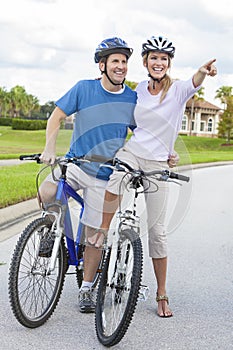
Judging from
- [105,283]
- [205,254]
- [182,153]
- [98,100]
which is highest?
[98,100]

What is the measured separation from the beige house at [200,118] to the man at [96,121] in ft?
322

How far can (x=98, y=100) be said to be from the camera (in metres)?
4.79

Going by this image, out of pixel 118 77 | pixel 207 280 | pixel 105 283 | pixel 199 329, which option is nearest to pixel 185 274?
pixel 207 280

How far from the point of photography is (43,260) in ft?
15.9

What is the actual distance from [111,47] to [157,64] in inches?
16.3

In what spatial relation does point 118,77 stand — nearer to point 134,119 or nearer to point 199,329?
point 134,119

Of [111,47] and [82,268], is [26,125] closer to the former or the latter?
[82,268]

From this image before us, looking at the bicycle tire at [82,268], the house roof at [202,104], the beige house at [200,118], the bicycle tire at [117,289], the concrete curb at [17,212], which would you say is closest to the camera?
the bicycle tire at [117,289]

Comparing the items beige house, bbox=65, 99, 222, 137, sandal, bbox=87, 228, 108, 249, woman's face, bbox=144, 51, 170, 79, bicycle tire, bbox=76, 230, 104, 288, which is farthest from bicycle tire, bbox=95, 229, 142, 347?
beige house, bbox=65, 99, 222, 137

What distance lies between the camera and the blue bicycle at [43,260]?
455cm

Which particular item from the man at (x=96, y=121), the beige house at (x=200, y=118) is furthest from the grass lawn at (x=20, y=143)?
the beige house at (x=200, y=118)

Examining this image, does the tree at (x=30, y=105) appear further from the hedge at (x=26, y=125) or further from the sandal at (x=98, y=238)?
the sandal at (x=98, y=238)

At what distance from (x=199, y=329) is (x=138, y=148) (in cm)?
137

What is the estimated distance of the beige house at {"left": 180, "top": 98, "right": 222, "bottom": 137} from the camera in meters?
105
